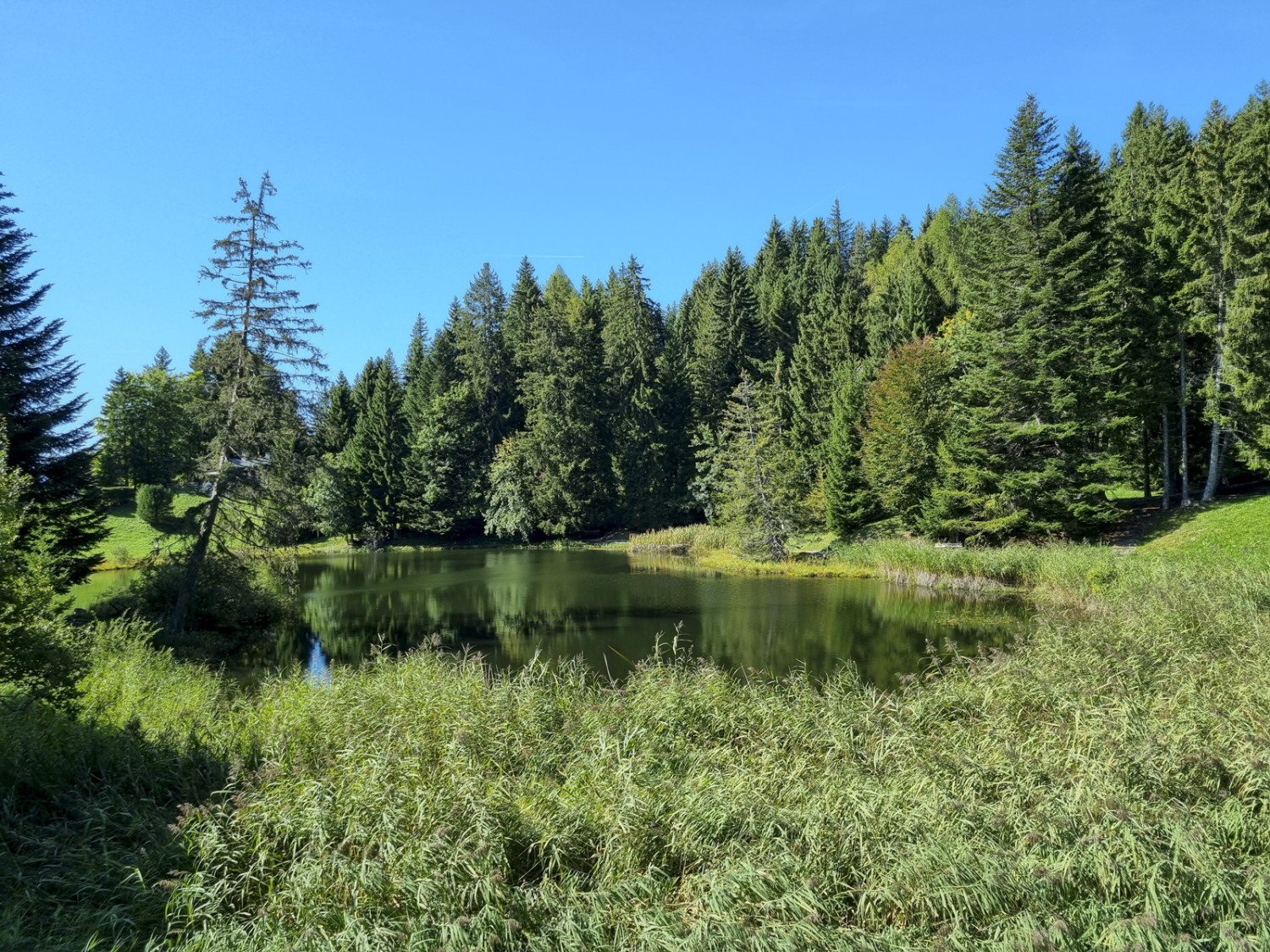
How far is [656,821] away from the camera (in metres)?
5.66

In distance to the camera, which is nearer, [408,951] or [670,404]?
[408,951]

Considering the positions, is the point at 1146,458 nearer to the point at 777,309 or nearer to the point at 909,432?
the point at 909,432

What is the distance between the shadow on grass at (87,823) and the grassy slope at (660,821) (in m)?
0.03

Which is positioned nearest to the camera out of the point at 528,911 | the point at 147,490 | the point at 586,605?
the point at 528,911

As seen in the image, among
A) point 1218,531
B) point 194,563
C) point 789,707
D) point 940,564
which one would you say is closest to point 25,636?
point 789,707

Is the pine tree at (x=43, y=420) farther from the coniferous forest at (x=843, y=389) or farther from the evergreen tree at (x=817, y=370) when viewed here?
the evergreen tree at (x=817, y=370)

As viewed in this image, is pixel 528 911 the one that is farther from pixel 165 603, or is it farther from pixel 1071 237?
pixel 1071 237

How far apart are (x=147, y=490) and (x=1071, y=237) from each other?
1946 inches

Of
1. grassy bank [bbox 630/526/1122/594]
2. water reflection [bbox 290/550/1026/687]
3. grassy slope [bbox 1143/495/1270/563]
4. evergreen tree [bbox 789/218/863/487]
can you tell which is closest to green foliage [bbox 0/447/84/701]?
water reflection [bbox 290/550/1026/687]

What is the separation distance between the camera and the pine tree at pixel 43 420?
17172 millimetres

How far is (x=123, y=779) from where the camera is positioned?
22.2 ft

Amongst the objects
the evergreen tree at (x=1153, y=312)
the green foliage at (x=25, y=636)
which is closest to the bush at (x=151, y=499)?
the green foliage at (x=25, y=636)

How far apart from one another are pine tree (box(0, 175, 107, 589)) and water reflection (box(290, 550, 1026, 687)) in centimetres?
554

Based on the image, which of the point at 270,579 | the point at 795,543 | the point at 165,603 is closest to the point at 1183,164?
the point at 795,543
